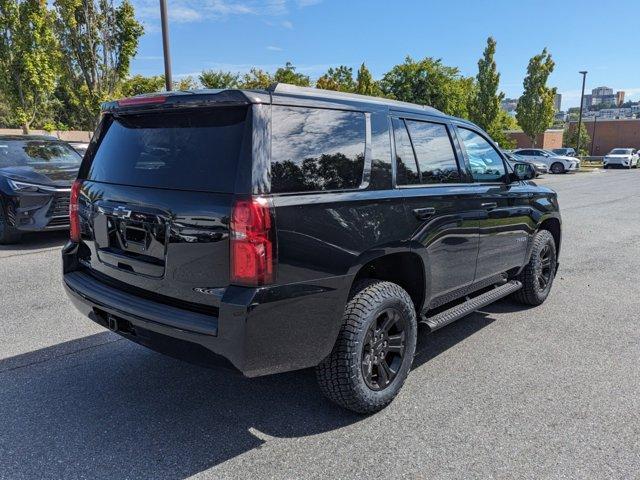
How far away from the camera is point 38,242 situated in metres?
8.16

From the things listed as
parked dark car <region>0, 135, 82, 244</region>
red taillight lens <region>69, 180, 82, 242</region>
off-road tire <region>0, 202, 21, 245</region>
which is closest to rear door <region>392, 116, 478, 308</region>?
red taillight lens <region>69, 180, 82, 242</region>

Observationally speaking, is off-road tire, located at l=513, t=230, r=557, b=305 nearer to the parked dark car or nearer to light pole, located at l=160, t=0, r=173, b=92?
A: the parked dark car

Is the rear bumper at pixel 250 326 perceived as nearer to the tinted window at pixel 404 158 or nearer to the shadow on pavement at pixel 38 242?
the tinted window at pixel 404 158

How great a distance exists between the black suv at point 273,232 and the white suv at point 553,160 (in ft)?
109

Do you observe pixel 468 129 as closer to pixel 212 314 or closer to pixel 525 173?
pixel 525 173

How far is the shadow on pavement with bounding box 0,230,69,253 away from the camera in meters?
7.71

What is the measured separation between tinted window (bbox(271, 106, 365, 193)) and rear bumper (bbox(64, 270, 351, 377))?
1.80 feet

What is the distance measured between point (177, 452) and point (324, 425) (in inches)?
33.5

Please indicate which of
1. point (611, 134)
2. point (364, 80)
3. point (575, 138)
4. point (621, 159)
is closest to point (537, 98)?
point (621, 159)

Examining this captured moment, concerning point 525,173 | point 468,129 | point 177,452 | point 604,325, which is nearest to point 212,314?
point 177,452

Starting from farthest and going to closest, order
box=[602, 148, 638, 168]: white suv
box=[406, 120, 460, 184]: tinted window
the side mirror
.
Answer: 1. box=[602, 148, 638, 168]: white suv
2. the side mirror
3. box=[406, 120, 460, 184]: tinted window

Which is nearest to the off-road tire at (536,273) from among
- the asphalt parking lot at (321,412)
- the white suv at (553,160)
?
the asphalt parking lot at (321,412)

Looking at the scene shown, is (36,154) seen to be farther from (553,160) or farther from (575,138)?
(575,138)

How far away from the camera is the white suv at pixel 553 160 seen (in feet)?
112
